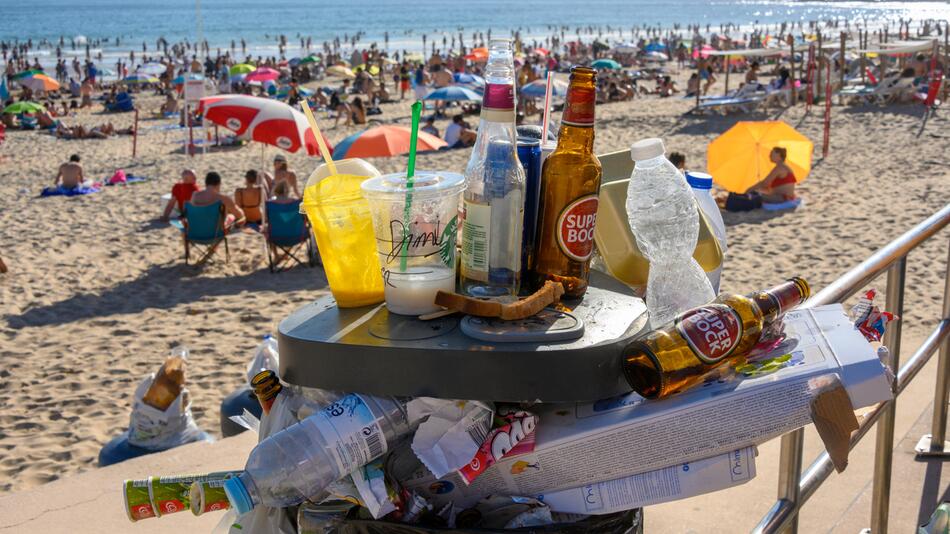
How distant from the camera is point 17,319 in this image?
7.10 meters

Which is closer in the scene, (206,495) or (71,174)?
(206,495)

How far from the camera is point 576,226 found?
4.37 ft

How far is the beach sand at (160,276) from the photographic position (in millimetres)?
5434

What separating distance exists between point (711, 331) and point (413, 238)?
47cm

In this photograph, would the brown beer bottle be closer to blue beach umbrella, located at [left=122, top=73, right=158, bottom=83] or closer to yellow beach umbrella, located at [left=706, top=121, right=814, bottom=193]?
yellow beach umbrella, located at [left=706, top=121, right=814, bottom=193]

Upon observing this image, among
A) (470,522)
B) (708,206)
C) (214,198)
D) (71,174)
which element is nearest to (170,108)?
(71,174)

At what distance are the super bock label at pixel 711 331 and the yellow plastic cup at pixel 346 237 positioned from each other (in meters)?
0.50

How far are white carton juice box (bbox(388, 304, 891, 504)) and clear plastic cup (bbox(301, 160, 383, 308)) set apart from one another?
0.33 metres

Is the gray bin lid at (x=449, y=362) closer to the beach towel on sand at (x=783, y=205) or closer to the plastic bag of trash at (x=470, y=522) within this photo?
the plastic bag of trash at (x=470, y=522)

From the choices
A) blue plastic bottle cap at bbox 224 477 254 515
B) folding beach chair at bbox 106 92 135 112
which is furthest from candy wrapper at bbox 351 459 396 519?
folding beach chair at bbox 106 92 135 112

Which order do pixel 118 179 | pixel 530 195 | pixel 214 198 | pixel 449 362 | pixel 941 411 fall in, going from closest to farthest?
pixel 449 362 → pixel 530 195 → pixel 941 411 → pixel 214 198 → pixel 118 179

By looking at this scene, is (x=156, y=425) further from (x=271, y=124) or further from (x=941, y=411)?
(x=271, y=124)

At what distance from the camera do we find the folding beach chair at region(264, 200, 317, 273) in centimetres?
820

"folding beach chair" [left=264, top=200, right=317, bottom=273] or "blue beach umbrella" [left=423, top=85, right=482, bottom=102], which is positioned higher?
"blue beach umbrella" [left=423, top=85, right=482, bottom=102]
